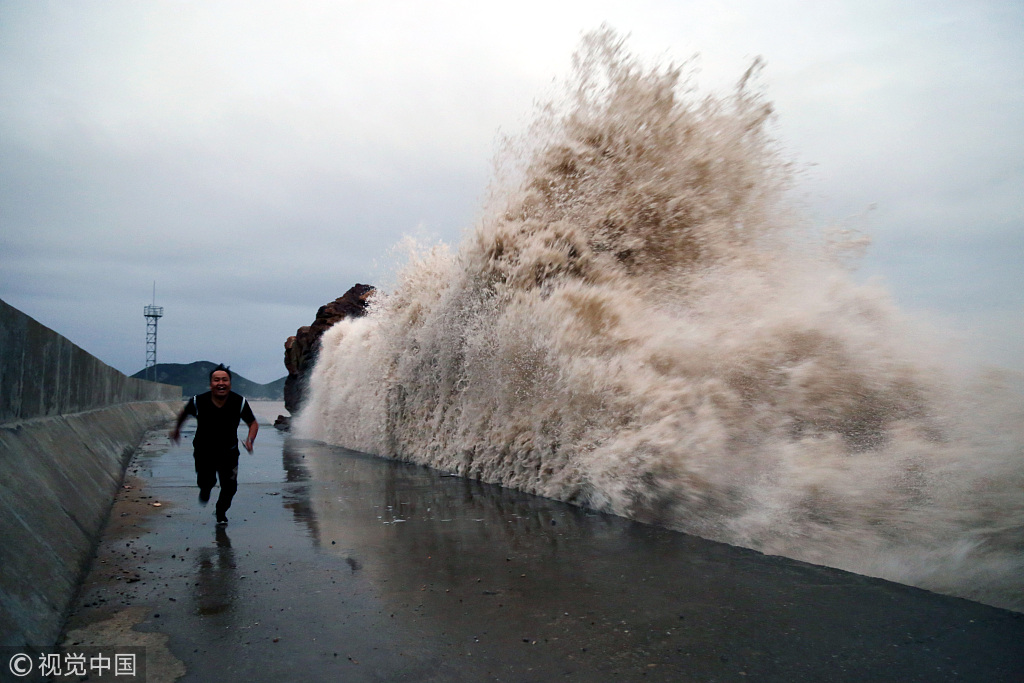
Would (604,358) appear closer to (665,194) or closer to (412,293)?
(665,194)

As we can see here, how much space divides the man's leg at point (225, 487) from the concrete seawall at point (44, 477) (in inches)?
33.4

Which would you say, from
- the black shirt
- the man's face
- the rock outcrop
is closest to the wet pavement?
the black shirt

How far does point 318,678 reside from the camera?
2662 mm

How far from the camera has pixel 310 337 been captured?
25.3 m

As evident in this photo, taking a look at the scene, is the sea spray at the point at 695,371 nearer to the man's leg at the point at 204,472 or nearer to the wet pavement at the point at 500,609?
the wet pavement at the point at 500,609

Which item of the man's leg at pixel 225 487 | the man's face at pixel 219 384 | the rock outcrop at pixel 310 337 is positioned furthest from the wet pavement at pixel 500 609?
the rock outcrop at pixel 310 337

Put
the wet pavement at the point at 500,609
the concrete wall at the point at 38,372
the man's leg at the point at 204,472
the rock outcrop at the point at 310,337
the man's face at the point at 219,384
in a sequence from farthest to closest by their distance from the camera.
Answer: the rock outcrop at the point at 310,337
the man's leg at the point at 204,472
the man's face at the point at 219,384
the concrete wall at the point at 38,372
the wet pavement at the point at 500,609

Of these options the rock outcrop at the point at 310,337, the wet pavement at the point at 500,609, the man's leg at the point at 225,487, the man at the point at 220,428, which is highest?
the rock outcrop at the point at 310,337

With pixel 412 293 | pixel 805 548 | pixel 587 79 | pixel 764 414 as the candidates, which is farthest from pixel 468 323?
pixel 805 548

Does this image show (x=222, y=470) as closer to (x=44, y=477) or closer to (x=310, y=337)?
(x=44, y=477)

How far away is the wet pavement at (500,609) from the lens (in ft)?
9.22

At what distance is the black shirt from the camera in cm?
562

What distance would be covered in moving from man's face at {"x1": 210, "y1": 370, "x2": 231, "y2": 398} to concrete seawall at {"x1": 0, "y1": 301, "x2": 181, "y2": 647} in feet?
3.79

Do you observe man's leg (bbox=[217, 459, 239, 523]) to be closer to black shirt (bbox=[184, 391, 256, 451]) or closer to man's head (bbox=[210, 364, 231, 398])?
black shirt (bbox=[184, 391, 256, 451])
